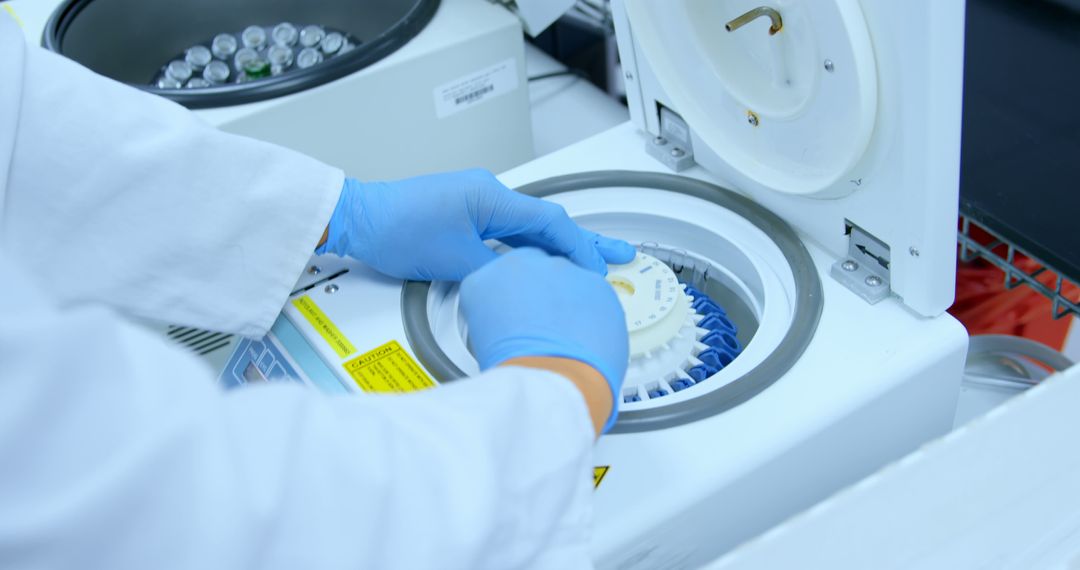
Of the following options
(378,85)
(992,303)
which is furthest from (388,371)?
(992,303)

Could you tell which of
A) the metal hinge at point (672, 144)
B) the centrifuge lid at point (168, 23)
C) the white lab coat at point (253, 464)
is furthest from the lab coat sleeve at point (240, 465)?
the centrifuge lid at point (168, 23)

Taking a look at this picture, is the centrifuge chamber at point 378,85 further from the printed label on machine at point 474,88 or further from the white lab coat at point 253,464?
the white lab coat at point 253,464

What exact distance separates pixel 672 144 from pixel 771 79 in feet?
0.75

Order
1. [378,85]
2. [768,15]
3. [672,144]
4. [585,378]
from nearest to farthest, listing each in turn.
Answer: [585,378] → [768,15] → [672,144] → [378,85]

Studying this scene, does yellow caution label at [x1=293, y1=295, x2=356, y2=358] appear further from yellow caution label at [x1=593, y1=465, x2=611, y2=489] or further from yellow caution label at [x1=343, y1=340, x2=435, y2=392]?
yellow caution label at [x1=593, y1=465, x2=611, y2=489]

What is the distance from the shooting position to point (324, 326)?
3.19 feet

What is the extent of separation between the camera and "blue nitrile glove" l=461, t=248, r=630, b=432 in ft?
2.59

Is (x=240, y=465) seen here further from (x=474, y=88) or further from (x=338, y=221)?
(x=474, y=88)

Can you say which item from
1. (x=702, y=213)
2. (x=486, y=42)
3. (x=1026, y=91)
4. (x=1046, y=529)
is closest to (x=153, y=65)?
(x=486, y=42)

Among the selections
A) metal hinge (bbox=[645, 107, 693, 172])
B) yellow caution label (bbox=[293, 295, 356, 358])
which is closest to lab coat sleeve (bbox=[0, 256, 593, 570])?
yellow caution label (bbox=[293, 295, 356, 358])

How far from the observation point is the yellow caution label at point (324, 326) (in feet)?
3.09

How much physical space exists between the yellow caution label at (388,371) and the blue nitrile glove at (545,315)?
0.24ft

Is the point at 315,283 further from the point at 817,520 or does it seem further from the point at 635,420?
the point at 817,520

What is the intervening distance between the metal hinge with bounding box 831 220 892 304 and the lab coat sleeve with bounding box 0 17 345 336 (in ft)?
1.80
